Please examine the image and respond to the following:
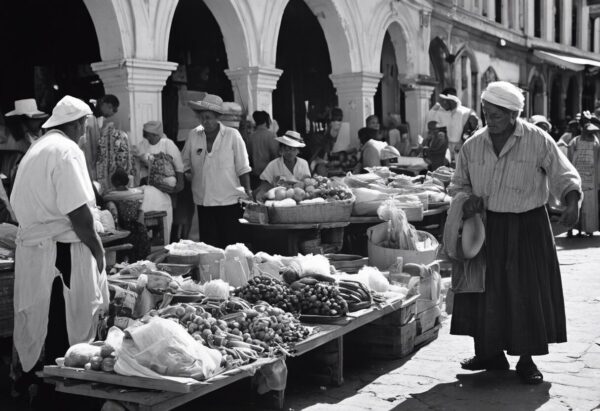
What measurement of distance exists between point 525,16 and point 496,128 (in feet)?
64.6

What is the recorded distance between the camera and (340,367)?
4543 mm

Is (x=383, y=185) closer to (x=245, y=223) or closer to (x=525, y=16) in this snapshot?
Answer: (x=245, y=223)

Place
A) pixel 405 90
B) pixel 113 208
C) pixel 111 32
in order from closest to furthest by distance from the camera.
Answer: pixel 113 208 < pixel 111 32 < pixel 405 90

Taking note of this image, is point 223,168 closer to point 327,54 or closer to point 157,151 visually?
point 157,151

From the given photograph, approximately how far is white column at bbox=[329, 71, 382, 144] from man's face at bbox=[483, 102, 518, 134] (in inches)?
300

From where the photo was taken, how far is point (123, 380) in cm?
338

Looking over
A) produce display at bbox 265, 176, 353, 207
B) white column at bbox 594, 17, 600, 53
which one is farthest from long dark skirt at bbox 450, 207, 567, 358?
white column at bbox 594, 17, 600, 53

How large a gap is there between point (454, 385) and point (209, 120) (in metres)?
3.51

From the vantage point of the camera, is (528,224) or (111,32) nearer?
(528,224)

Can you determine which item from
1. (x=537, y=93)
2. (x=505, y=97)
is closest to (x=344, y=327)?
(x=505, y=97)

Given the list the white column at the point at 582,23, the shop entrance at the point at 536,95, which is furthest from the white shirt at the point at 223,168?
the white column at the point at 582,23

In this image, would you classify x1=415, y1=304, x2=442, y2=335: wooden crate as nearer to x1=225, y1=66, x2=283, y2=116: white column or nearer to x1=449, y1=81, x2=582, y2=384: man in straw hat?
x1=449, y1=81, x2=582, y2=384: man in straw hat

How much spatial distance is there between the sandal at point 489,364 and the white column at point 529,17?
19.6 metres

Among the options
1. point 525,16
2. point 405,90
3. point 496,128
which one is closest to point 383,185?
point 496,128
